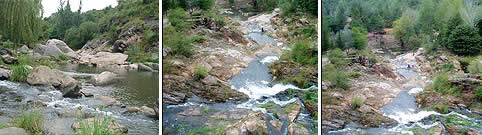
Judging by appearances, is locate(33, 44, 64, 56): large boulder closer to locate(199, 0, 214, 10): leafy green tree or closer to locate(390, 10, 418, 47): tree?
locate(199, 0, 214, 10): leafy green tree

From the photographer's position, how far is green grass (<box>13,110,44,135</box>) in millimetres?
2680

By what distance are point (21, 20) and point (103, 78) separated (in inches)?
44.8

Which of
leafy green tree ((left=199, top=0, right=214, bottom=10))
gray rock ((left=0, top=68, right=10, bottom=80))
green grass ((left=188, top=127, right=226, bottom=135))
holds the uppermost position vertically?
leafy green tree ((left=199, top=0, right=214, bottom=10))

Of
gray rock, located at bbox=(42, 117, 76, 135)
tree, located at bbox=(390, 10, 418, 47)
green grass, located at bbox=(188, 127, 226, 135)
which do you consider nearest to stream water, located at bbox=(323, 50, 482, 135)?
tree, located at bbox=(390, 10, 418, 47)

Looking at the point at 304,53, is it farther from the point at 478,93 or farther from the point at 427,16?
the point at 478,93

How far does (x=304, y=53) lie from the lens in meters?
2.95

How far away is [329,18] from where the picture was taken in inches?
117

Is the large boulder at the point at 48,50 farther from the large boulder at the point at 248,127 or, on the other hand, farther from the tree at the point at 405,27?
the tree at the point at 405,27

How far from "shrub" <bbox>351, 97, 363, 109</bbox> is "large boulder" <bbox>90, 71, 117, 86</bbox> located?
253 cm

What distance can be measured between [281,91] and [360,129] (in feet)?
2.85

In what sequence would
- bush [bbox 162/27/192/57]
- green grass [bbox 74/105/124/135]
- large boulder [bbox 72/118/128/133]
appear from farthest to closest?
1. bush [bbox 162/27/192/57]
2. large boulder [bbox 72/118/128/133]
3. green grass [bbox 74/105/124/135]

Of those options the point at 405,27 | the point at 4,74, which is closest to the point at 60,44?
the point at 4,74

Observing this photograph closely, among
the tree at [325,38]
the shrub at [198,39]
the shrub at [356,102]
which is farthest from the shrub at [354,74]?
the shrub at [198,39]

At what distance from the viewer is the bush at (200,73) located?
2914mm
